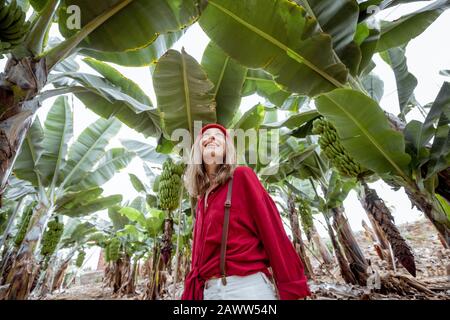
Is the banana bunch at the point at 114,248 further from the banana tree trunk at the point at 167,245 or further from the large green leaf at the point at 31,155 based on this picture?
the banana tree trunk at the point at 167,245

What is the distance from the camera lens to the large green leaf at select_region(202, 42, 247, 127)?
209cm

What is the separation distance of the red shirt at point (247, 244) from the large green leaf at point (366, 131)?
2.52 ft

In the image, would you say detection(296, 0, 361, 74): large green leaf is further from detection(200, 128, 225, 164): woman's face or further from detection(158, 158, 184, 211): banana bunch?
detection(158, 158, 184, 211): banana bunch

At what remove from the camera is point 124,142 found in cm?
331

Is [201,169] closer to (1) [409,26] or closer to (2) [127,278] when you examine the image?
(1) [409,26]

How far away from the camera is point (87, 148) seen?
3.38 m

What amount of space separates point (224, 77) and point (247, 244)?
5.54 feet

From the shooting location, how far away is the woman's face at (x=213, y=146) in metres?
1.20

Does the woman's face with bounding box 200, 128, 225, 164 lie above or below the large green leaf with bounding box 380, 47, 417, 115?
below

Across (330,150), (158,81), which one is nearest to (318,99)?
(330,150)

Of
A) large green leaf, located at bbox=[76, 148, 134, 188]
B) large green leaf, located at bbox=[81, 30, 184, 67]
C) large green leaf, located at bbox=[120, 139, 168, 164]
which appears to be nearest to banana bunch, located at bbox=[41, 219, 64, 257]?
large green leaf, located at bbox=[76, 148, 134, 188]

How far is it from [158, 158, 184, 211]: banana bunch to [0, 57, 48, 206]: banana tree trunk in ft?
4.82

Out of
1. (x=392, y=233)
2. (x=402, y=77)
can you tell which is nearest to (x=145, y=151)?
(x=392, y=233)

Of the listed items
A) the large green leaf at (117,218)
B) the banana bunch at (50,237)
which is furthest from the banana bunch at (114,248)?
the banana bunch at (50,237)
